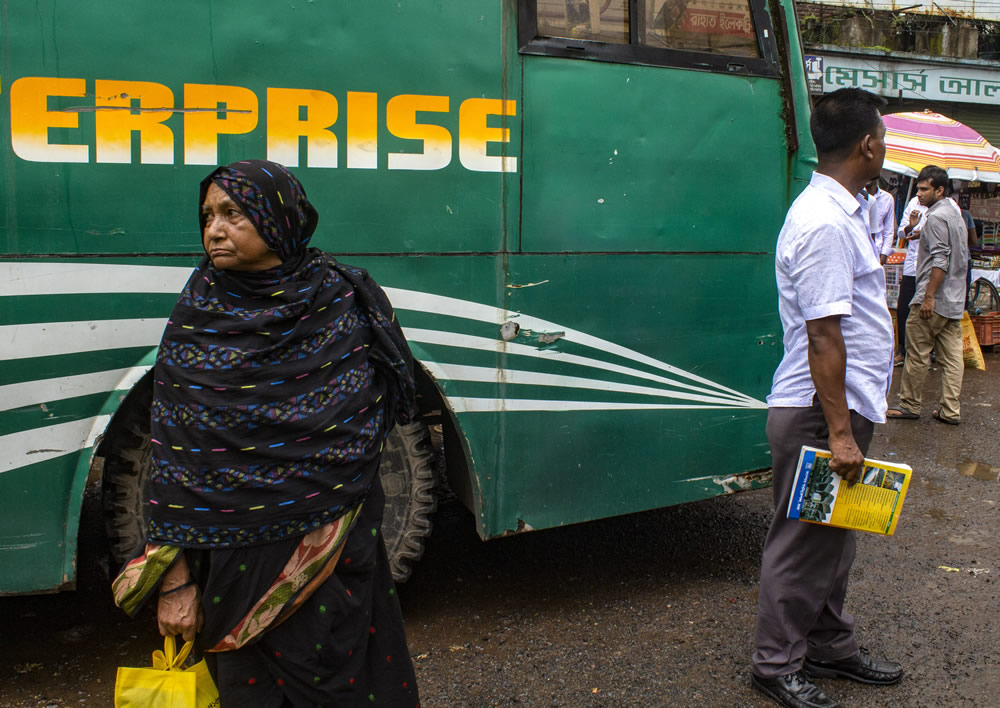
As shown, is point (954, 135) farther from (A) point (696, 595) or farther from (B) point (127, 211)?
(B) point (127, 211)

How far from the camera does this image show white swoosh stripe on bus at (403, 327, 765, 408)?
331 cm

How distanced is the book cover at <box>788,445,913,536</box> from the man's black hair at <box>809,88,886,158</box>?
1.00 metres

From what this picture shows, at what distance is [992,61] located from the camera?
15.6 m

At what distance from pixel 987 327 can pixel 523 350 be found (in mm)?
9224

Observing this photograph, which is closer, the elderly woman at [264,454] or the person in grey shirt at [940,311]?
the elderly woman at [264,454]

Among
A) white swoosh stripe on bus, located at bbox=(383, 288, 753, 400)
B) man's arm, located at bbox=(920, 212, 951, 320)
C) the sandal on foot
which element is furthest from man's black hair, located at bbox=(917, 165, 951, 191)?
white swoosh stripe on bus, located at bbox=(383, 288, 753, 400)

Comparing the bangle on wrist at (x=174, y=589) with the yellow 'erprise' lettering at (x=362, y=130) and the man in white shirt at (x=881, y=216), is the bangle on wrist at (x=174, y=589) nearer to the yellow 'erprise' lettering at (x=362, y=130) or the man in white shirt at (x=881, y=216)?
the yellow 'erprise' lettering at (x=362, y=130)

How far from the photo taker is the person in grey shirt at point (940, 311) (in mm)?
7242

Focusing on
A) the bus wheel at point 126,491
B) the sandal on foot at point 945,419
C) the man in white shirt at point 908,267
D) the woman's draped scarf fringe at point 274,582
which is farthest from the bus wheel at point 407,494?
the man in white shirt at point 908,267

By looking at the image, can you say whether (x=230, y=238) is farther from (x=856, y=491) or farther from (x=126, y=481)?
(x=856, y=491)

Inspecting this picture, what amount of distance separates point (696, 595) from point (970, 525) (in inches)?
76.9

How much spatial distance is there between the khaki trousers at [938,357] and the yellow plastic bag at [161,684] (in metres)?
6.75

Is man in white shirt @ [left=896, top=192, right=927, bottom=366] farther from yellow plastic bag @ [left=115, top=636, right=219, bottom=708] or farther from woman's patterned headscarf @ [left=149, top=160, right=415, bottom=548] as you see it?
yellow plastic bag @ [left=115, top=636, right=219, bottom=708]

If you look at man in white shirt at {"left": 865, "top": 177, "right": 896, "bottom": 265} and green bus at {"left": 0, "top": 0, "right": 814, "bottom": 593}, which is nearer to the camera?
green bus at {"left": 0, "top": 0, "right": 814, "bottom": 593}
